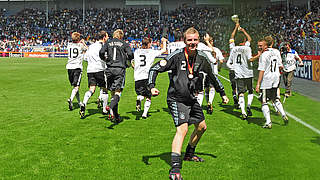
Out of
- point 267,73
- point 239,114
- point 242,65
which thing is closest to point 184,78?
point 267,73

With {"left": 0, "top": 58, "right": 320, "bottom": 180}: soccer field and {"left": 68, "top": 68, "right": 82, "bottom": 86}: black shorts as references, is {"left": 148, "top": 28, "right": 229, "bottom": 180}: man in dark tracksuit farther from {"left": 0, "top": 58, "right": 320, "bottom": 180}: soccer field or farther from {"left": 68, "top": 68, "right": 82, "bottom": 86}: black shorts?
{"left": 68, "top": 68, "right": 82, "bottom": 86}: black shorts

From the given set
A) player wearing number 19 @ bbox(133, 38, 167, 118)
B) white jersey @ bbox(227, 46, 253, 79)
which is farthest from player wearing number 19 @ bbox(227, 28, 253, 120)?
player wearing number 19 @ bbox(133, 38, 167, 118)

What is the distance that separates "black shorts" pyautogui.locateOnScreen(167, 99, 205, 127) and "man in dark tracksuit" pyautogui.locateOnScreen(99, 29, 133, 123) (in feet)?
10.8

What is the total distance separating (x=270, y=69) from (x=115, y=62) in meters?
3.52

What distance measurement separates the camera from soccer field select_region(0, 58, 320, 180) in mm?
4855

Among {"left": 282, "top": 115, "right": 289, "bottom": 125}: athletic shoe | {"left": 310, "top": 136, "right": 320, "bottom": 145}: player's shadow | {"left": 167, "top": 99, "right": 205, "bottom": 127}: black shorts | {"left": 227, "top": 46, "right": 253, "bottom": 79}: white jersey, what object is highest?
{"left": 227, "top": 46, "right": 253, "bottom": 79}: white jersey

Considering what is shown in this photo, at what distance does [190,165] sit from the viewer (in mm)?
5109

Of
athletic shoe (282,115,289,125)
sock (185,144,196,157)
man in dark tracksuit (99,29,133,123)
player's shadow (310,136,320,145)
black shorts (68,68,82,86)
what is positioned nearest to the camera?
sock (185,144,196,157)

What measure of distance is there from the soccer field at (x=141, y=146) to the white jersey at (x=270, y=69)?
3.19 feet

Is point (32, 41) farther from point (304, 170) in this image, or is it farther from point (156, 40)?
point (304, 170)

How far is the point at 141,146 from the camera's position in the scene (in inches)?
243

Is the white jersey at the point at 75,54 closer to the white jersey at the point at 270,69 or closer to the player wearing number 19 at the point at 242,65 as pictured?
the player wearing number 19 at the point at 242,65

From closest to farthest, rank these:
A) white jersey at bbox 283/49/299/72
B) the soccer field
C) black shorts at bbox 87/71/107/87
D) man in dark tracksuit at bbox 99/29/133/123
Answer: the soccer field → man in dark tracksuit at bbox 99/29/133/123 → black shorts at bbox 87/71/107/87 → white jersey at bbox 283/49/299/72

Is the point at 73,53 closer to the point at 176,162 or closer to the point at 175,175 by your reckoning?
the point at 176,162
